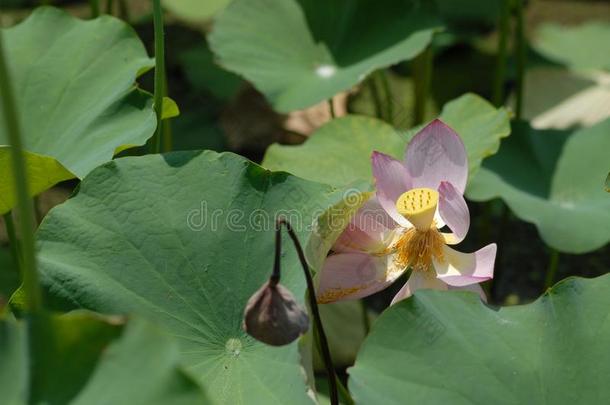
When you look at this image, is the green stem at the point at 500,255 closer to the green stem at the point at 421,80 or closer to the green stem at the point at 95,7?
the green stem at the point at 421,80

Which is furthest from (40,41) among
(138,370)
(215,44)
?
(138,370)

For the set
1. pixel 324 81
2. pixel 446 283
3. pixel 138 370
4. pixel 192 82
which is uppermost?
pixel 138 370

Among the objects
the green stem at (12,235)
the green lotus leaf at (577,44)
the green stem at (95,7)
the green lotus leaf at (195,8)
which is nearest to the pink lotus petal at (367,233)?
the green stem at (12,235)

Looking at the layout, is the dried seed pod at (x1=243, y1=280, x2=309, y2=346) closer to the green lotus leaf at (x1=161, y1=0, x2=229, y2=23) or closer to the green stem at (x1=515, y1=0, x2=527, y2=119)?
the green stem at (x1=515, y1=0, x2=527, y2=119)

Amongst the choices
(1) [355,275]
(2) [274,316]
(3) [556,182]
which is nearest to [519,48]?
(3) [556,182]

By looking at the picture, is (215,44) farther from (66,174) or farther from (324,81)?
(66,174)

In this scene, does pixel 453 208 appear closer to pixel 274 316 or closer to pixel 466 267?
pixel 466 267
